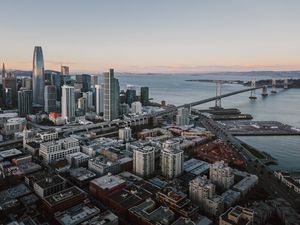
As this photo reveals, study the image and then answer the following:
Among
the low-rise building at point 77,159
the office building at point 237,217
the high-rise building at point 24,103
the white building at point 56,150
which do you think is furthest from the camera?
the high-rise building at point 24,103

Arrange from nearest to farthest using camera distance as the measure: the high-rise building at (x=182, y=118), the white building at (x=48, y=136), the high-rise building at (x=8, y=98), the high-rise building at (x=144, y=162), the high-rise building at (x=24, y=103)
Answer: the high-rise building at (x=144, y=162), the white building at (x=48, y=136), the high-rise building at (x=182, y=118), the high-rise building at (x=24, y=103), the high-rise building at (x=8, y=98)

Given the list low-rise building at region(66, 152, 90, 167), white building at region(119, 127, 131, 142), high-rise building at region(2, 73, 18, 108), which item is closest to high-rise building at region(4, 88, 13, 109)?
high-rise building at region(2, 73, 18, 108)

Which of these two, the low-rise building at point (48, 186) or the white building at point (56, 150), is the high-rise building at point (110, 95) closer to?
the white building at point (56, 150)

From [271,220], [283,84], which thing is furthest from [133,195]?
[283,84]

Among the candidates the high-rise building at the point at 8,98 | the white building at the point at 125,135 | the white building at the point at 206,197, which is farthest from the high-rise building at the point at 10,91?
the white building at the point at 206,197

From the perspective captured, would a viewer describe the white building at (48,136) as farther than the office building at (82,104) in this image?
No

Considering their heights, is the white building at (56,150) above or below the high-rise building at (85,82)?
below
